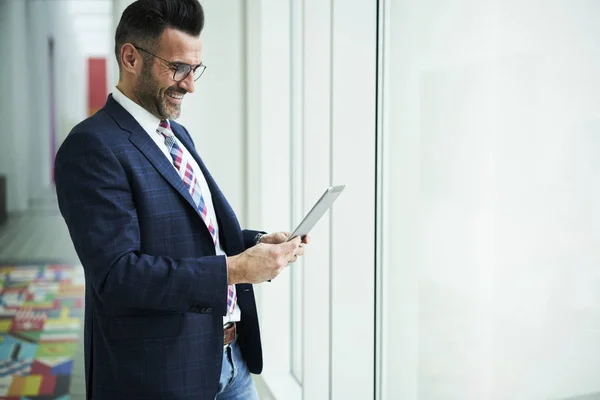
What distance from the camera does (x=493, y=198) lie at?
143 centimetres

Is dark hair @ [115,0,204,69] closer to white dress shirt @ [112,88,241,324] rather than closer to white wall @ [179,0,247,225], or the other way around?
white dress shirt @ [112,88,241,324]

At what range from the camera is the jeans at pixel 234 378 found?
5.46ft

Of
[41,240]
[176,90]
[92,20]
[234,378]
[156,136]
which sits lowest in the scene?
[234,378]

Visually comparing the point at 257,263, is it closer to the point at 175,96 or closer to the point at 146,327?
the point at 146,327

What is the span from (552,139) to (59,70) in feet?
9.00

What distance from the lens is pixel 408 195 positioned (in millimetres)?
1827

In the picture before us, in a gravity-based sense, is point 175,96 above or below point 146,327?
above

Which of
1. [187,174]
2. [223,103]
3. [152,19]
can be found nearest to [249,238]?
[187,174]

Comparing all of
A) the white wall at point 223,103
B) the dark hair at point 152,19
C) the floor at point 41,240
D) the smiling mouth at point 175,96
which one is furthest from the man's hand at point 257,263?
the floor at point 41,240

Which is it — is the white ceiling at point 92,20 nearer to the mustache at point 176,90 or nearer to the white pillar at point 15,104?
the white pillar at point 15,104

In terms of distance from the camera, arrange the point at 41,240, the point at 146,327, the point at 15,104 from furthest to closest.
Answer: the point at 41,240, the point at 15,104, the point at 146,327

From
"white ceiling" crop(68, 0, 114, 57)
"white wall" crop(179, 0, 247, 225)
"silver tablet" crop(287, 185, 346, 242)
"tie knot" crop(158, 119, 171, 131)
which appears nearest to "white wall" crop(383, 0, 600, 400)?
"silver tablet" crop(287, 185, 346, 242)

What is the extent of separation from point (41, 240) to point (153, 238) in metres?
2.17

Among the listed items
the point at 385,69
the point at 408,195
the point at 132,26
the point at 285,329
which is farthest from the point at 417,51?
the point at 285,329
